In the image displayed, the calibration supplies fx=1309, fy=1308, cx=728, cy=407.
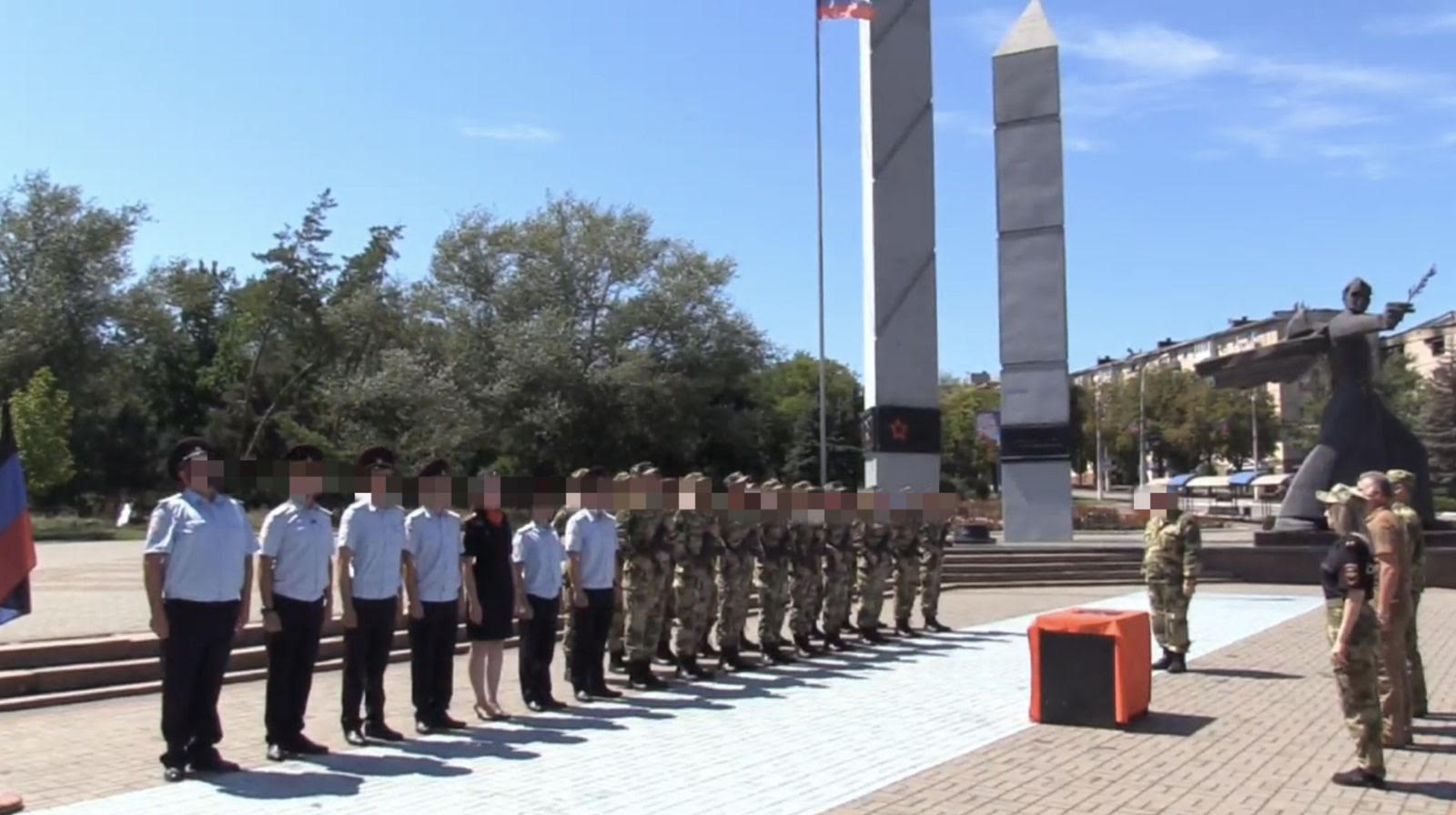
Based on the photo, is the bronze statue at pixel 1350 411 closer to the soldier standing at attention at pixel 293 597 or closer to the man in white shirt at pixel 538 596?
the man in white shirt at pixel 538 596

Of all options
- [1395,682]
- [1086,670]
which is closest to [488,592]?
[1086,670]

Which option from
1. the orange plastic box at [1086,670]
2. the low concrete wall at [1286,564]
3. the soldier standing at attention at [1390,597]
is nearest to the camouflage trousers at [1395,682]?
the soldier standing at attention at [1390,597]

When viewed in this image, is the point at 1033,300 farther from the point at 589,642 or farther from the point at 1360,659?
the point at 1360,659

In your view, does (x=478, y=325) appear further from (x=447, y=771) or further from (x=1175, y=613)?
(x=447, y=771)

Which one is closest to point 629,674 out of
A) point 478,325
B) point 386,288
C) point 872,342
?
point 872,342

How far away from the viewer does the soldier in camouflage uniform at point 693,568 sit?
36.7 feet

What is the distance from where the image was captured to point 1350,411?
74.4 feet

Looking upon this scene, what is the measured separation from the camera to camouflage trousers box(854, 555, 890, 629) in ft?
45.9

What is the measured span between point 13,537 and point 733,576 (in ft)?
20.7

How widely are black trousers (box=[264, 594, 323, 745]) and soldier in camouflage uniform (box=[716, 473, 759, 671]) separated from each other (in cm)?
461

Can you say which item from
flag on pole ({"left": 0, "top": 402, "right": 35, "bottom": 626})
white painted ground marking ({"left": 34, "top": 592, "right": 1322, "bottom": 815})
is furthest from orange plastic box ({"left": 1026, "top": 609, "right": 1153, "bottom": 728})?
flag on pole ({"left": 0, "top": 402, "right": 35, "bottom": 626})

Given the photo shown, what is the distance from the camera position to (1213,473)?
89.3 metres

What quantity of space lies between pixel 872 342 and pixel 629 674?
18.8 meters

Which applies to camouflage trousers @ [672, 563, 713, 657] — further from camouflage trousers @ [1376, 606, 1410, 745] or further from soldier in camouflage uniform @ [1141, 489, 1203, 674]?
camouflage trousers @ [1376, 606, 1410, 745]
